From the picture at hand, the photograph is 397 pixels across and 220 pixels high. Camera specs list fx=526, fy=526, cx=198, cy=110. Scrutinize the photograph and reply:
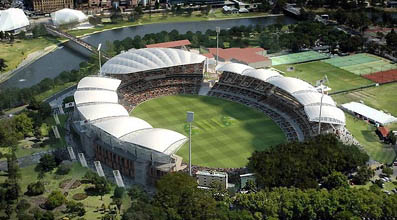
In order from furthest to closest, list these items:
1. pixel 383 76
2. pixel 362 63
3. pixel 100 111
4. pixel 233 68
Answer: pixel 362 63, pixel 383 76, pixel 233 68, pixel 100 111

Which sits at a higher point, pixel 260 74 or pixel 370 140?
pixel 260 74

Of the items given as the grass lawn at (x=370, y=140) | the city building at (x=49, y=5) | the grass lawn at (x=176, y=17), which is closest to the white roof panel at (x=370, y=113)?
the grass lawn at (x=370, y=140)

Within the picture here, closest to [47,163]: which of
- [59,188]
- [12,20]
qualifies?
[59,188]

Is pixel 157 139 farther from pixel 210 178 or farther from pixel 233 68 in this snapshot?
pixel 233 68

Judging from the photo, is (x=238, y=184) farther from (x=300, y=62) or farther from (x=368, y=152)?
(x=300, y=62)

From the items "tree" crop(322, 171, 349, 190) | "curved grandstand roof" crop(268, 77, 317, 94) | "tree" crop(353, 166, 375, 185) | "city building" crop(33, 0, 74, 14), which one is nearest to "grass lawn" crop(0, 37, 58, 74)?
"city building" crop(33, 0, 74, 14)

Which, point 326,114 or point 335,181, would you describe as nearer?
point 335,181

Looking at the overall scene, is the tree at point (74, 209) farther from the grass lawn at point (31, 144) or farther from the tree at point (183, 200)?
the grass lawn at point (31, 144)
